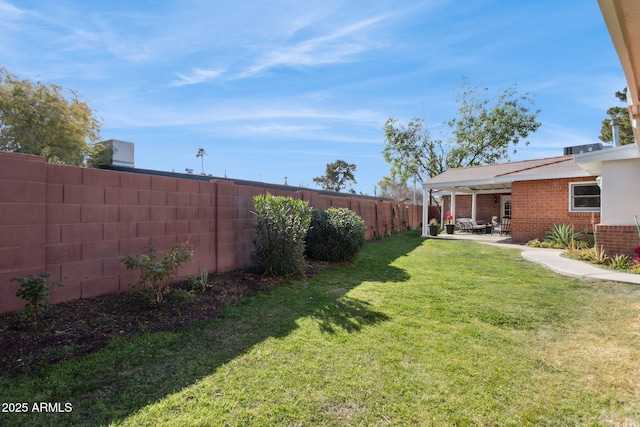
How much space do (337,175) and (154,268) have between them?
47.7 meters

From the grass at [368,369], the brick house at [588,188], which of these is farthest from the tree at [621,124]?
the grass at [368,369]

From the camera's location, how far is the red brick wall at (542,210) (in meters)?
12.2

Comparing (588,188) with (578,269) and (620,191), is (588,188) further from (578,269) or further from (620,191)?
(578,269)

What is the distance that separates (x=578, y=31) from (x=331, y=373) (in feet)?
35.4

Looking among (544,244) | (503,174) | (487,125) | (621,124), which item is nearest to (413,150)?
(487,125)

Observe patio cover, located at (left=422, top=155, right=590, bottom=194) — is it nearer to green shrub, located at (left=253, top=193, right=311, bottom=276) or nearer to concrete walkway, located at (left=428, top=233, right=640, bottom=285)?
concrete walkway, located at (left=428, top=233, right=640, bottom=285)

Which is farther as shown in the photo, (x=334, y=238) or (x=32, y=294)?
(x=334, y=238)

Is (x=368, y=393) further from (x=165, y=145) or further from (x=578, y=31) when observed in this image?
(x=165, y=145)

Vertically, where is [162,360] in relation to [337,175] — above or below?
below

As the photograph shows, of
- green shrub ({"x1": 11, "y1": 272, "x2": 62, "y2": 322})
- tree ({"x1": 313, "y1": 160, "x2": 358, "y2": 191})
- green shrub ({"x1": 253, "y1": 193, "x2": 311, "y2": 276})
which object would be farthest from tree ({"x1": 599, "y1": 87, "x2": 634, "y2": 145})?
tree ({"x1": 313, "y1": 160, "x2": 358, "y2": 191})

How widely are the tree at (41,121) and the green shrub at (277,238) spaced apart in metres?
19.7

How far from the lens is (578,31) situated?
864 cm

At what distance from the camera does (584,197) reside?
1215 centimetres

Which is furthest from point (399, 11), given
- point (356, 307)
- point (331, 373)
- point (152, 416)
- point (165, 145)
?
point (165, 145)
